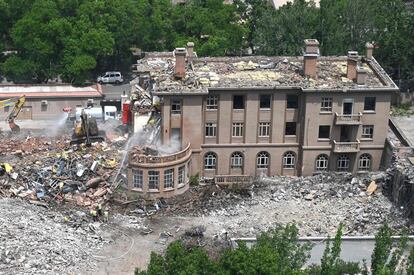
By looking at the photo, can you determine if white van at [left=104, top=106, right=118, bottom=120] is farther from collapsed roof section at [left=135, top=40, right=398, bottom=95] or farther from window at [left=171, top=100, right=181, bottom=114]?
window at [left=171, top=100, right=181, bottom=114]

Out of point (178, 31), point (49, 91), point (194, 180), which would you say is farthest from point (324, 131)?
point (178, 31)

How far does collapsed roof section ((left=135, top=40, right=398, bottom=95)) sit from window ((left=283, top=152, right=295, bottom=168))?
609 centimetres

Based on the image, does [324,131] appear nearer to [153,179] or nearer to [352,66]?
[352,66]

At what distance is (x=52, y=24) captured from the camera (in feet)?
302

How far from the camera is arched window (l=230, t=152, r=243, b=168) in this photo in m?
73.1

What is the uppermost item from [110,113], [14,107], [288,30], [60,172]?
[288,30]

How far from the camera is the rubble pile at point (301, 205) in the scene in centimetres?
6594

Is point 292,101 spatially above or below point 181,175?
above

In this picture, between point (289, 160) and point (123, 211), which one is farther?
point (289, 160)

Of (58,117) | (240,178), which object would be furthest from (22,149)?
(240,178)

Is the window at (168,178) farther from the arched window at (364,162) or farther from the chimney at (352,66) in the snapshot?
the chimney at (352,66)

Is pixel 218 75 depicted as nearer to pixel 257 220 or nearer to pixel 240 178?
pixel 240 178

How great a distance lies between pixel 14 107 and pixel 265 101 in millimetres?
24764

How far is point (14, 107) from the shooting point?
81375 mm
